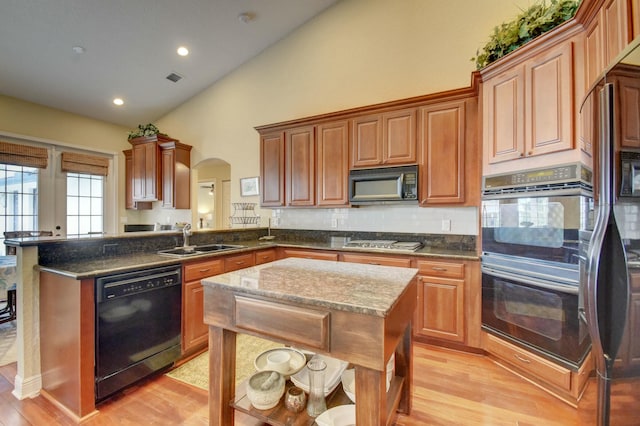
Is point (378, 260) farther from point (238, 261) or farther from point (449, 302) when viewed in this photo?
point (238, 261)

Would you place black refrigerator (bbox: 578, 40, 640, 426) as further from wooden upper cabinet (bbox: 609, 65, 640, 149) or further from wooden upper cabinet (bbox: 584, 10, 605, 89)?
wooden upper cabinet (bbox: 584, 10, 605, 89)

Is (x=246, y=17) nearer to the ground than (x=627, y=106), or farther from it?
farther from it

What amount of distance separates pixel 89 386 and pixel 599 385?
265 cm

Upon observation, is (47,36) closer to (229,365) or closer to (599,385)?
(229,365)

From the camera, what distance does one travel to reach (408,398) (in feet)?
5.65

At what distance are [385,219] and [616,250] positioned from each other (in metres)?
2.52

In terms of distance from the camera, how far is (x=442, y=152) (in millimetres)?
2838

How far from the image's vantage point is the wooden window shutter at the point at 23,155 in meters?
4.02

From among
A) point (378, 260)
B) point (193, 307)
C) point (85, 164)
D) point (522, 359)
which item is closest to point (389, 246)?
point (378, 260)

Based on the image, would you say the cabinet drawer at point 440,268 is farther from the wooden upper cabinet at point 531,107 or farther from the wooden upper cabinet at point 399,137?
the wooden upper cabinet at point 399,137

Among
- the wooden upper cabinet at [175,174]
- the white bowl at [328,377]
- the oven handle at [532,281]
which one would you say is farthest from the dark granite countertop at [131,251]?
the wooden upper cabinet at [175,174]

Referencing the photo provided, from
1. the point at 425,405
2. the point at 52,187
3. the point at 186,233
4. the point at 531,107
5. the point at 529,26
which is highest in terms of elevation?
the point at 529,26

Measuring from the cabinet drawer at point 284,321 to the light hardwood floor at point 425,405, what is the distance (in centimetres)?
94

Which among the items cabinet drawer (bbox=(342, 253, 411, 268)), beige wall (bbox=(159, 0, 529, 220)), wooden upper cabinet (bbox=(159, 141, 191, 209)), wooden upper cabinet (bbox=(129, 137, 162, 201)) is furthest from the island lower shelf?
wooden upper cabinet (bbox=(129, 137, 162, 201))
